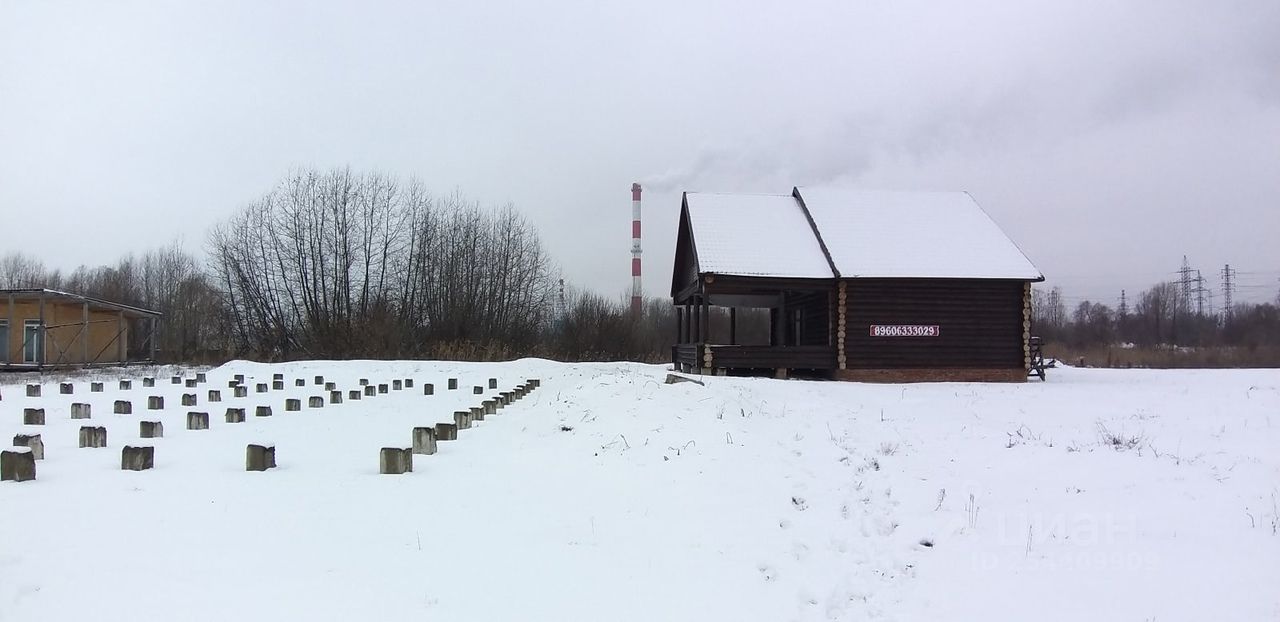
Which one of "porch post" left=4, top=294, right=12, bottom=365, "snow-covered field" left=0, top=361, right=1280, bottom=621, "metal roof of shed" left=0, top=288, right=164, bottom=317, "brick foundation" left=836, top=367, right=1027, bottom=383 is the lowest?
"snow-covered field" left=0, top=361, right=1280, bottom=621

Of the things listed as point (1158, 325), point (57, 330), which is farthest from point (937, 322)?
point (1158, 325)

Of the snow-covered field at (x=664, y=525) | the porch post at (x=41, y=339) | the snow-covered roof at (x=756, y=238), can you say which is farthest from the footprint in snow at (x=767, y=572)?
the porch post at (x=41, y=339)

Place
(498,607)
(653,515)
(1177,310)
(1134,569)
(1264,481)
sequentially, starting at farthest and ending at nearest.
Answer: (1177,310) → (1264,481) → (653,515) → (1134,569) → (498,607)

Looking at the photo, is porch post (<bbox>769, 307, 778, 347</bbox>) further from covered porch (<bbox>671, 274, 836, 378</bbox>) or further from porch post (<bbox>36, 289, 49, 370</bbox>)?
porch post (<bbox>36, 289, 49, 370</bbox>)

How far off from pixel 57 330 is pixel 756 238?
88.2 ft

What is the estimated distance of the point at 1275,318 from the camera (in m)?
64.6

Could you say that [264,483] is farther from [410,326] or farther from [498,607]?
[410,326]

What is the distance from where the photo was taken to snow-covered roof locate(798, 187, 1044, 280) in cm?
1997

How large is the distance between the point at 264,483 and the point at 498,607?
3.40 metres

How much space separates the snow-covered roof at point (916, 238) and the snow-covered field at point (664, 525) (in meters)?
10.4

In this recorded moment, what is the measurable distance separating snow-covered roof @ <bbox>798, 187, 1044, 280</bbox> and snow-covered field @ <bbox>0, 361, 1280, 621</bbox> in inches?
409

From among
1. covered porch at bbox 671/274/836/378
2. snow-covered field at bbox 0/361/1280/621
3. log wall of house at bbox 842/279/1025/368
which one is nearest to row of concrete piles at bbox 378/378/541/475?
snow-covered field at bbox 0/361/1280/621

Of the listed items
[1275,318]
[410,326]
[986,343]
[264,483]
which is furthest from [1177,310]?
[264,483]

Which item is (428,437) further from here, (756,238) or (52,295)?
(52,295)
